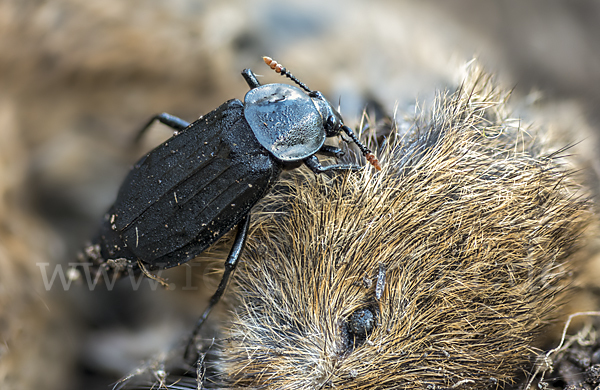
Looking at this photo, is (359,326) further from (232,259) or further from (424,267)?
(232,259)

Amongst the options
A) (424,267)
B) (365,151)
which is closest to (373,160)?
(365,151)

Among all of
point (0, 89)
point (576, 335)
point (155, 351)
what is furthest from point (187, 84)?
point (576, 335)

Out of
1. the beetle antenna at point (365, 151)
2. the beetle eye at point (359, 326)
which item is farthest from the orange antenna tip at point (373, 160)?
the beetle eye at point (359, 326)

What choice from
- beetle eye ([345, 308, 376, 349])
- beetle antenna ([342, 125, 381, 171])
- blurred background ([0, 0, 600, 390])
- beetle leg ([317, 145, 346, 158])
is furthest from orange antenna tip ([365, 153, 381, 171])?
beetle eye ([345, 308, 376, 349])

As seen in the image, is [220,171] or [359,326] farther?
[220,171]

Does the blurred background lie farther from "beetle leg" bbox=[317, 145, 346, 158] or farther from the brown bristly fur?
the brown bristly fur

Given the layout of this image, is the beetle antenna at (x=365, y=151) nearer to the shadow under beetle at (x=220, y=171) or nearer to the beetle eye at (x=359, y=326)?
the shadow under beetle at (x=220, y=171)
